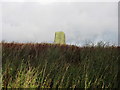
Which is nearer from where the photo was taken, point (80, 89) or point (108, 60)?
point (80, 89)

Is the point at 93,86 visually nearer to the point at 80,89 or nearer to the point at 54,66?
the point at 80,89

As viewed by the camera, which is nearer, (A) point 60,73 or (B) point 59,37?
(A) point 60,73

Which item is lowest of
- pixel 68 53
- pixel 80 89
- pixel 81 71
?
pixel 80 89

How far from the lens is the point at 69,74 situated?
504 cm

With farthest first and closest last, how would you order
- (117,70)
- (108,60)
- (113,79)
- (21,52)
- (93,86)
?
(21,52) → (108,60) → (117,70) → (113,79) → (93,86)

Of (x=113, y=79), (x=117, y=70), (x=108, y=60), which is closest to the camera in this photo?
(x=113, y=79)

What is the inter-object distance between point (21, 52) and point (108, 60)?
3.54 meters

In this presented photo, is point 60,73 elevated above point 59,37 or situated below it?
below

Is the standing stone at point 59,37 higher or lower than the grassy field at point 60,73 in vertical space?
higher

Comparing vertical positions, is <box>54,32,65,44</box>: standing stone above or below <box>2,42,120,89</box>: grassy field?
above

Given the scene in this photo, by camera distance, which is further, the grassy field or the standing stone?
the standing stone

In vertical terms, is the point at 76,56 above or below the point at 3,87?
above

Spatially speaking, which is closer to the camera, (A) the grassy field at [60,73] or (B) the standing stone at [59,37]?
(A) the grassy field at [60,73]

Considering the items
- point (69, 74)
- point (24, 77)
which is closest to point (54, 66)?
point (69, 74)
